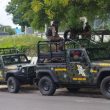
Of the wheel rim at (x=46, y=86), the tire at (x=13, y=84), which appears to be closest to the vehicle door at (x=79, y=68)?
the wheel rim at (x=46, y=86)

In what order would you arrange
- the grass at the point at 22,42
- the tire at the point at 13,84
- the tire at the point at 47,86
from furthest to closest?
the grass at the point at 22,42 < the tire at the point at 13,84 < the tire at the point at 47,86

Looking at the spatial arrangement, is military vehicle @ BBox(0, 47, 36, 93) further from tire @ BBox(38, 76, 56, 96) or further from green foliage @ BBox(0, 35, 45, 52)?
green foliage @ BBox(0, 35, 45, 52)

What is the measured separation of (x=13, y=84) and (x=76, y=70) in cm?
347

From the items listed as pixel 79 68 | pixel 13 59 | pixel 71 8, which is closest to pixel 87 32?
pixel 71 8

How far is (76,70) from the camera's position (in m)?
10.5

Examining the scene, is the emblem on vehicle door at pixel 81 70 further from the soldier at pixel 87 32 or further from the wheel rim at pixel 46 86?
the soldier at pixel 87 32

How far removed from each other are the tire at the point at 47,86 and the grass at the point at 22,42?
448 inches

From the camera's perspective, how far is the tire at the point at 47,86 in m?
11.2

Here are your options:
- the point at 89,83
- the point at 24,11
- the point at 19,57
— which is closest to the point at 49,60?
the point at 89,83

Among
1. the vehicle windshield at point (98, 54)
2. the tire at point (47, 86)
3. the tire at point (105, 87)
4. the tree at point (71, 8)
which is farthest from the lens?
the tree at point (71, 8)

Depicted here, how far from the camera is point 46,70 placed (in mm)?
11312

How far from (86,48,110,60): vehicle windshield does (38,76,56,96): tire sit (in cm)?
193

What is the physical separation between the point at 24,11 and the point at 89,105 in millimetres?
7794

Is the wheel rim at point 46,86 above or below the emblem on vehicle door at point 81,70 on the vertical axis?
below
